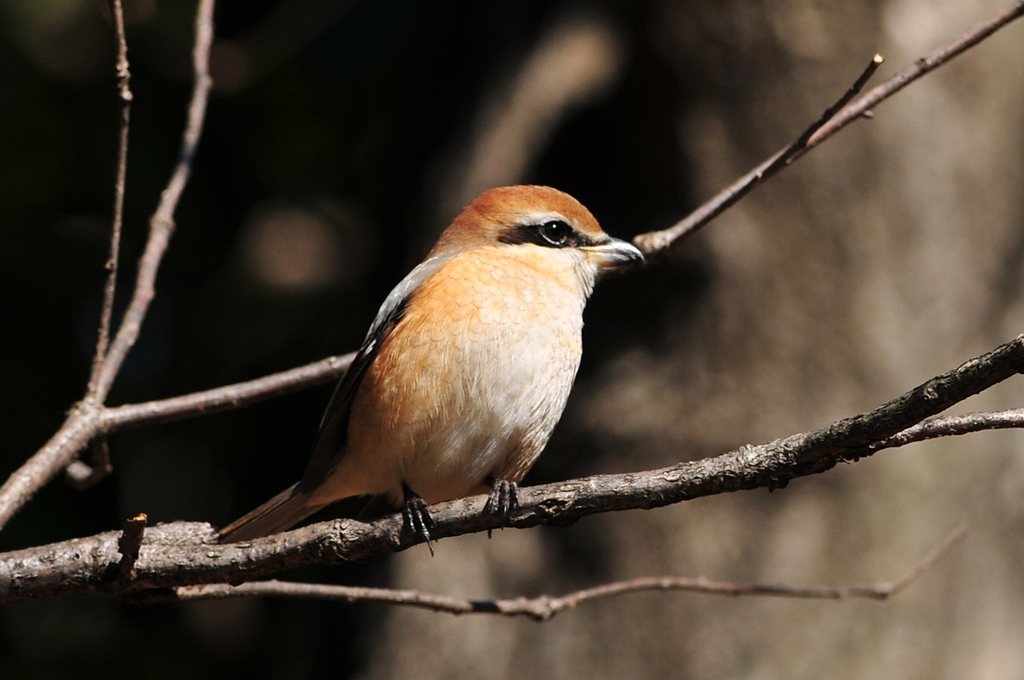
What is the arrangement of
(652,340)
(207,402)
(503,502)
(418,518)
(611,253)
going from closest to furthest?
1. (503,502)
2. (418,518)
3. (207,402)
4. (611,253)
5. (652,340)

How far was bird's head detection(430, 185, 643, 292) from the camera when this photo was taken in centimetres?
337

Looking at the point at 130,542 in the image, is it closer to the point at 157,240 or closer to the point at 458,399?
the point at 458,399

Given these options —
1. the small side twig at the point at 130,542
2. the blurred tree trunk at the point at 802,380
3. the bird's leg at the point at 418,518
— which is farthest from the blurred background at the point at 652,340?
the small side twig at the point at 130,542

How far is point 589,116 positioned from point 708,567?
2.66 m

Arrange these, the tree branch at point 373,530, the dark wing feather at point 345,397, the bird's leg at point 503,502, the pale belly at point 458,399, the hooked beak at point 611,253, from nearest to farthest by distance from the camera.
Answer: the tree branch at point 373,530 < the bird's leg at point 503,502 < the pale belly at point 458,399 < the dark wing feather at point 345,397 < the hooked beak at point 611,253

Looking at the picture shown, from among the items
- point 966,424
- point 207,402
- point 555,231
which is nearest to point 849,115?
point 555,231

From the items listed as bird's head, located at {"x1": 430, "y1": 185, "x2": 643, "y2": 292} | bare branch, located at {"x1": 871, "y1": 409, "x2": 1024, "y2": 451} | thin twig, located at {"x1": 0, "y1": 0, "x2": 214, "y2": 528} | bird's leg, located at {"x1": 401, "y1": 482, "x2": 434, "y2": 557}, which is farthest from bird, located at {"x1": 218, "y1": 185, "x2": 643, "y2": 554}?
bare branch, located at {"x1": 871, "y1": 409, "x2": 1024, "y2": 451}

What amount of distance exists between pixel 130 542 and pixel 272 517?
3.49 ft

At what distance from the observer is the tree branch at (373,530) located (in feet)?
5.74

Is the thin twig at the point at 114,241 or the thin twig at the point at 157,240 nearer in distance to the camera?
the thin twig at the point at 114,241

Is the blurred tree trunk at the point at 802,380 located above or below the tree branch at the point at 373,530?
above

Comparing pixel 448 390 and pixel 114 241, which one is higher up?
pixel 114 241

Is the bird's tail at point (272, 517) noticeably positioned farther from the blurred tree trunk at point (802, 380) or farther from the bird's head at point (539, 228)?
the blurred tree trunk at point (802, 380)

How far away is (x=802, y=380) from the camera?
15.4ft
